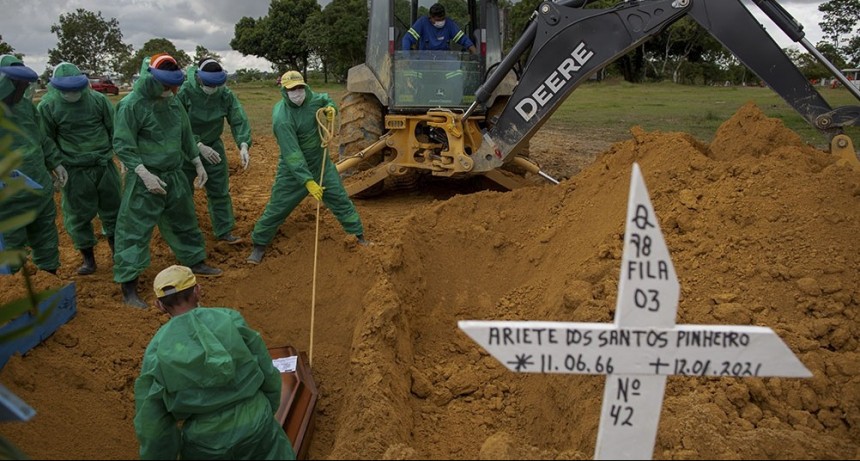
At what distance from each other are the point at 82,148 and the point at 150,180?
825 millimetres

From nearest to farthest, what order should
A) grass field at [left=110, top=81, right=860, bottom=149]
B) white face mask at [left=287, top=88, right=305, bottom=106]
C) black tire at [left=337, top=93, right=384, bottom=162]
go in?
white face mask at [left=287, top=88, right=305, bottom=106] → black tire at [left=337, top=93, right=384, bottom=162] → grass field at [left=110, top=81, right=860, bottom=149]

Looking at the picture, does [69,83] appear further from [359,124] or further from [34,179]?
[359,124]

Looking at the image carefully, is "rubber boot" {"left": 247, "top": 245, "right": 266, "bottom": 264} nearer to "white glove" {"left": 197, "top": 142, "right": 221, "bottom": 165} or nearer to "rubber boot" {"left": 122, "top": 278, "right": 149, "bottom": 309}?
"white glove" {"left": 197, "top": 142, "right": 221, "bottom": 165}

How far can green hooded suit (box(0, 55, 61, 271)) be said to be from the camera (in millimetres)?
4879

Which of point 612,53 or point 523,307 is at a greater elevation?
point 612,53

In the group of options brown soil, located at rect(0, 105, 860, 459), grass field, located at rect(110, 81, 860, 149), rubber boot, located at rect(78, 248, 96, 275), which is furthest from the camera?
grass field, located at rect(110, 81, 860, 149)

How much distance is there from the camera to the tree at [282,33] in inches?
1640

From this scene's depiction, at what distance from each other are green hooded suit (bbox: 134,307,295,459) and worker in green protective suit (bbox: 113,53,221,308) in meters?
2.64

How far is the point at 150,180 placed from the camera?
509cm

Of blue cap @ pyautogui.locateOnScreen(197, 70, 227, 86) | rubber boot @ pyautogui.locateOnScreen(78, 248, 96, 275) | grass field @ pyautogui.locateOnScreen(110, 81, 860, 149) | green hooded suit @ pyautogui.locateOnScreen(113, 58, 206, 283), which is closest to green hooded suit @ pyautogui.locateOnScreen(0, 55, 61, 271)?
rubber boot @ pyautogui.locateOnScreen(78, 248, 96, 275)

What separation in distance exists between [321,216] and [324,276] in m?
1.31

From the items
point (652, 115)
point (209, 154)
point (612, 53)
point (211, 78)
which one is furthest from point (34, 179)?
point (652, 115)

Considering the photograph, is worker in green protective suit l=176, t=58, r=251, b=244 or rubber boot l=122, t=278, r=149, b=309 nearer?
rubber boot l=122, t=278, r=149, b=309

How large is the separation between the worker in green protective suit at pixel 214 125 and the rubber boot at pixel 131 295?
4.17 ft
